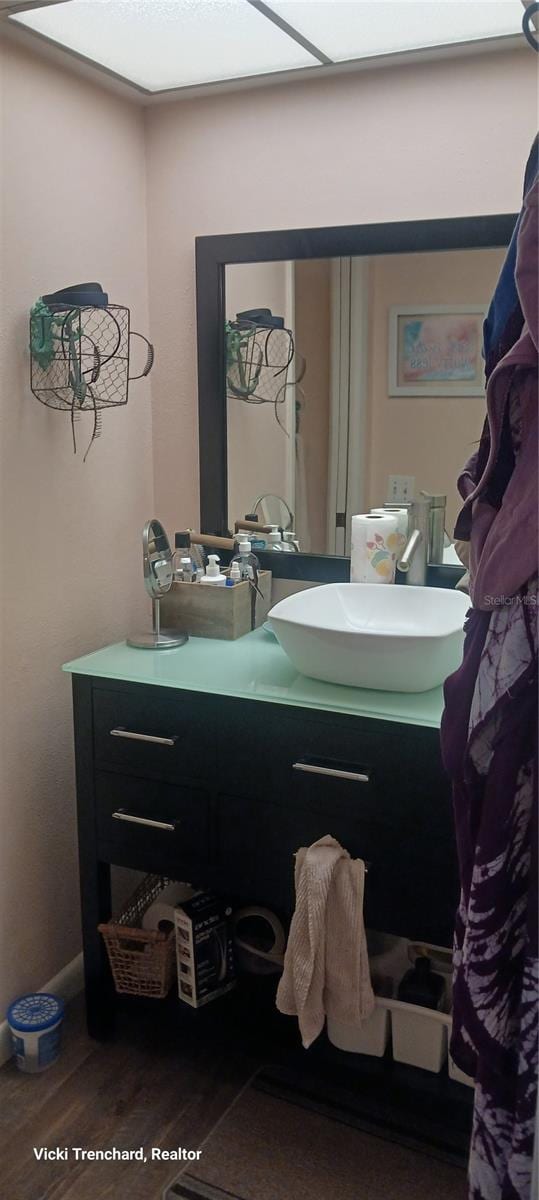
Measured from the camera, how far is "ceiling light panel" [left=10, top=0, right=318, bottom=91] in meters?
1.69

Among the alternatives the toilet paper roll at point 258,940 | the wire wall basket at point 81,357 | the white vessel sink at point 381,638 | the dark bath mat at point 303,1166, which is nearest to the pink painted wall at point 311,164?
the wire wall basket at point 81,357

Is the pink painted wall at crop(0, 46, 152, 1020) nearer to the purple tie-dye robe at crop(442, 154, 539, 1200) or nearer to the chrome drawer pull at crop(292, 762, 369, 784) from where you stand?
the chrome drawer pull at crop(292, 762, 369, 784)

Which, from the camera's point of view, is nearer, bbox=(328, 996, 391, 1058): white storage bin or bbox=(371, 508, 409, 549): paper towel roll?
bbox=(328, 996, 391, 1058): white storage bin

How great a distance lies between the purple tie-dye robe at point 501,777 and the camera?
0.99 m

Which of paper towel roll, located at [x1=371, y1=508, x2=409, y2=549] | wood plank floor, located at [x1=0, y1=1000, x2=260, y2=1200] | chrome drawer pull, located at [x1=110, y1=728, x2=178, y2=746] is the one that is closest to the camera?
wood plank floor, located at [x1=0, y1=1000, x2=260, y2=1200]

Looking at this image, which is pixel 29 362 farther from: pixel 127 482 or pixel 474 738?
pixel 474 738

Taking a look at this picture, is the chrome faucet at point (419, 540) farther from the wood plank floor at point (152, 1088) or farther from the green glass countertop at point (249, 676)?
the wood plank floor at point (152, 1088)

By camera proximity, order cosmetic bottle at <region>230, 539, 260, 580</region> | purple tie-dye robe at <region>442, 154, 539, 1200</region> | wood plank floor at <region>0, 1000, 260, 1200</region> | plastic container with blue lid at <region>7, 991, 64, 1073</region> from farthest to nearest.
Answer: cosmetic bottle at <region>230, 539, 260, 580</region> < plastic container with blue lid at <region>7, 991, 64, 1073</region> < wood plank floor at <region>0, 1000, 260, 1200</region> < purple tie-dye robe at <region>442, 154, 539, 1200</region>

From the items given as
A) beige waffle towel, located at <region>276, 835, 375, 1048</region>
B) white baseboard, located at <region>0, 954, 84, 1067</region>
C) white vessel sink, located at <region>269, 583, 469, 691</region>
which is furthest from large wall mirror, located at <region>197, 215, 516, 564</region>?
white baseboard, located at <region>0, 954, 84, 1067</region>

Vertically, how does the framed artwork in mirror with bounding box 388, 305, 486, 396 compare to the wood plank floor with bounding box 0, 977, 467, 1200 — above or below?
above


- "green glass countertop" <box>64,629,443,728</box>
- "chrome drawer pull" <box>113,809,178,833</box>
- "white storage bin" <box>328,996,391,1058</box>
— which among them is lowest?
"white storage bin" <box>328,996,391,1058</box>

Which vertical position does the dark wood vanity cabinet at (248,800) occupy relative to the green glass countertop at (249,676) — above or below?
below

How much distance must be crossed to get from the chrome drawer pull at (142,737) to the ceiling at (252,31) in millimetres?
1315

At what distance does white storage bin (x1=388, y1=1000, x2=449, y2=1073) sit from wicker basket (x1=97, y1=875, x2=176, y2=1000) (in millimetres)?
511
